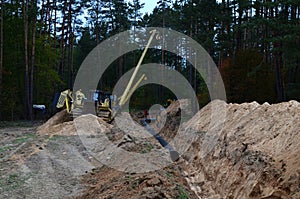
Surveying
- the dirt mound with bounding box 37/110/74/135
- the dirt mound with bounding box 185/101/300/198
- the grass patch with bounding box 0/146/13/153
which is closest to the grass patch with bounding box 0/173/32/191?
the grass patch with bounding box 0/146/13/153

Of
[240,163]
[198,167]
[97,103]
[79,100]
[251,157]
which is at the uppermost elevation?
[79,100]

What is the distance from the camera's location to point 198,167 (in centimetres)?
1009

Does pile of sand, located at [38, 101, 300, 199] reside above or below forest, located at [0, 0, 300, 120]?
below

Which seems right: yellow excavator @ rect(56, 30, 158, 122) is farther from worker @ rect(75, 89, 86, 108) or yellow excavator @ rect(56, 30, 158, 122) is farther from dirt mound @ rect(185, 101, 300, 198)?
dirt mound @ rect(185, 101, 300, 198)

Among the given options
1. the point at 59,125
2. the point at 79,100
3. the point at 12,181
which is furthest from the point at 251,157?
the point at 59,125

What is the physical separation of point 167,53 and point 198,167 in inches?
1524

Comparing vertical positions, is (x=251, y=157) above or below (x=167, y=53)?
below

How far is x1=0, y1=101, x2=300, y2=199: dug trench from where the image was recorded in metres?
6.35

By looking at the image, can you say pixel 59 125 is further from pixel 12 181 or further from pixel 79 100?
pixel 12 181

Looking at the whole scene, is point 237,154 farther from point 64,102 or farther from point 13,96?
point 13,96

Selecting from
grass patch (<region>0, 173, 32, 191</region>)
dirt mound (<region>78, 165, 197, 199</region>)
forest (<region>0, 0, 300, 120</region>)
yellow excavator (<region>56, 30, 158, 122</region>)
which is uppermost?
forest (<region>0, 0, 300, 120</region>)

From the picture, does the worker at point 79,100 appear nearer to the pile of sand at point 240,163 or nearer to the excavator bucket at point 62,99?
the excavator bucket at point 62,99

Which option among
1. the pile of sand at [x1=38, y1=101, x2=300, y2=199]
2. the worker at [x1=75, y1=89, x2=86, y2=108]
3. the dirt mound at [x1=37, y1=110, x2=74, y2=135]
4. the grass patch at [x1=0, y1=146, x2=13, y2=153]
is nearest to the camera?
the pile of sand at [x1=38, y1=101, x2=300, y2=199]

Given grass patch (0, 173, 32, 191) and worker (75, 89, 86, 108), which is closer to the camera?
grass patch (0, 173, 32, 191)
